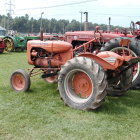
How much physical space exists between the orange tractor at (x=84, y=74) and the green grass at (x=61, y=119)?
23 centimetres

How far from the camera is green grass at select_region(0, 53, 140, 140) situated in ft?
11.9

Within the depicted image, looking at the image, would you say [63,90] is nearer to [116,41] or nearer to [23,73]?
[23,73]

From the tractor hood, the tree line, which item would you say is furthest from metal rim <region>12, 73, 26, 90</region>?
the tree line

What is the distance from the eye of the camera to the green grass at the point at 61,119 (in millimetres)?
3625

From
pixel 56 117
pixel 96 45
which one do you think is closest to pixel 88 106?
pixel 56 117

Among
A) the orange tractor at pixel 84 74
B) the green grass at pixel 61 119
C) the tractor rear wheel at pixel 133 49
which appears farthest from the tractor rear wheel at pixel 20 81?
the tractor rear wheel at pixel 133 49

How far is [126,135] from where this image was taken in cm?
364

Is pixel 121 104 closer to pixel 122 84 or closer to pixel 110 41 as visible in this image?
pixel 122 84

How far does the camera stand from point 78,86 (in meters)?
4.94

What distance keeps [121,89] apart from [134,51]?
1.04m

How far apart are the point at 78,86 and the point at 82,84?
0.11 metres

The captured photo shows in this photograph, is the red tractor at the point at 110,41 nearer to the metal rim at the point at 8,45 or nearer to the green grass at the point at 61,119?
the green grass at the point at 61,119

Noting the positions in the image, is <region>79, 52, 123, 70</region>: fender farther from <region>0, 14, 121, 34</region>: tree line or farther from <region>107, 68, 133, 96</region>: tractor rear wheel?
<region>0, 14, 121, 34</region>: tree line

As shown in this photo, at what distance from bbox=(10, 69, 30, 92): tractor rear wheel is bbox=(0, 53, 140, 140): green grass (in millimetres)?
255
